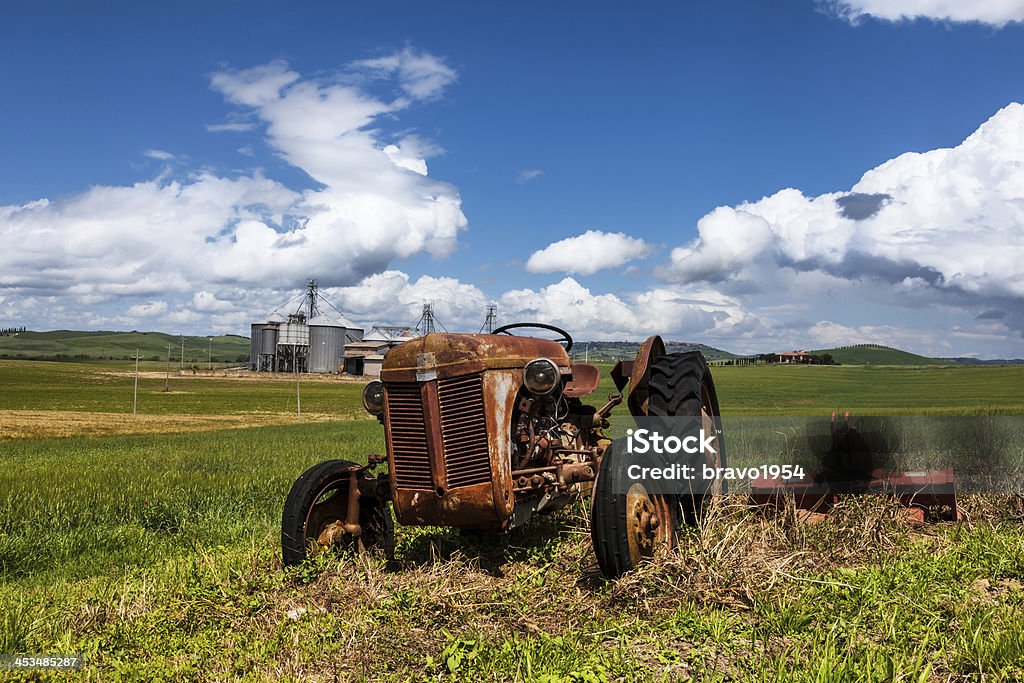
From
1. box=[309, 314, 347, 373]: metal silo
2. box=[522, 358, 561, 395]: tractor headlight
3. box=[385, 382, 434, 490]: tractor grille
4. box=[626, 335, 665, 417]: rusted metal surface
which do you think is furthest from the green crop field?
box=[309, 314, 347, 373]: metal silo

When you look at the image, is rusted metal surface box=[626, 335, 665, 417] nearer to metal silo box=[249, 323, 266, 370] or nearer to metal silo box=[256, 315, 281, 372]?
metal silo box=[256, 315, 281, 372]

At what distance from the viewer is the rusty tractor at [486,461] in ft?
16.2

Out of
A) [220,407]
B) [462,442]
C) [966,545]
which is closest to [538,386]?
[462,442]

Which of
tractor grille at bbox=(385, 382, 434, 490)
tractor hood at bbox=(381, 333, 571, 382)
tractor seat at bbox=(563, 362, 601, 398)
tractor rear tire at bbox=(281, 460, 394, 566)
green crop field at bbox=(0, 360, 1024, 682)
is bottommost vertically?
green crop field at bbox=(0, 360, 1024, 682)

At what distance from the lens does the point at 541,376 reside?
5.18 m

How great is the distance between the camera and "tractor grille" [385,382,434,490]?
5.14 m

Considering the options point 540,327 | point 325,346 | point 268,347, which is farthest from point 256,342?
point 540,327

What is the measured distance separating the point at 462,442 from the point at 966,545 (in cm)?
385

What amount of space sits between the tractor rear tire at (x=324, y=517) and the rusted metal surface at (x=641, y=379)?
2.18 m

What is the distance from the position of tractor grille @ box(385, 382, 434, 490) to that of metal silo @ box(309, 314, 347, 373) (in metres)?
84.0

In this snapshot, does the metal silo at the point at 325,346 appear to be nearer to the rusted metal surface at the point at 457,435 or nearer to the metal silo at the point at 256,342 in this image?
the metal silo at the point at 256,342

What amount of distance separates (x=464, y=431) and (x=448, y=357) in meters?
0.52

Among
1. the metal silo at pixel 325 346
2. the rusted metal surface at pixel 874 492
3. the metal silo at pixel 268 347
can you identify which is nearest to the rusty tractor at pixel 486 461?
the rusted metal surface at pixel 874 492

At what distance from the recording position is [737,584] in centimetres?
446
